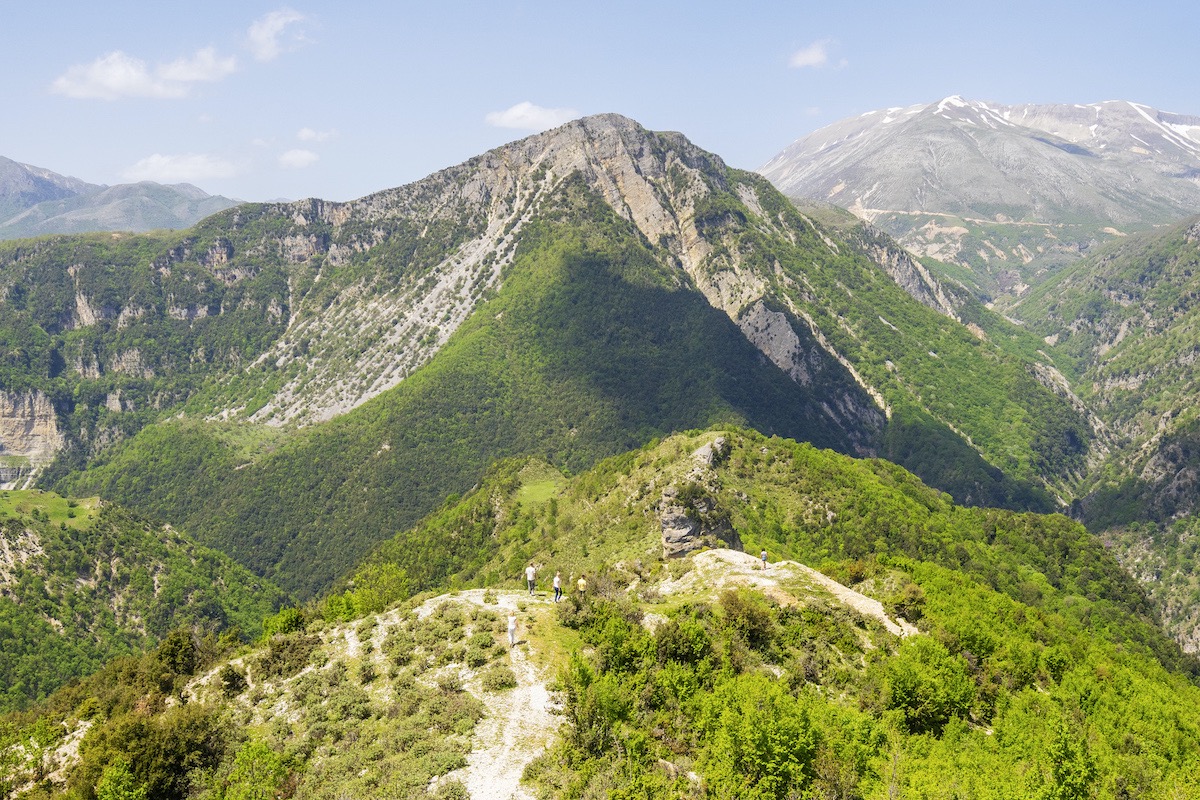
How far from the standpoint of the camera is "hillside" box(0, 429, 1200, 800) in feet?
109

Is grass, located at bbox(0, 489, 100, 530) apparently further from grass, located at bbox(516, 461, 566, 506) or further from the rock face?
the rock face

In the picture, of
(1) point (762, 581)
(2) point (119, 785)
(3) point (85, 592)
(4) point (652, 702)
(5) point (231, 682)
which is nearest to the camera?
(2) point (119, 785)

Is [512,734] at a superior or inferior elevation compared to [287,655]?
inferior

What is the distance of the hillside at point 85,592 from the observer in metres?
148

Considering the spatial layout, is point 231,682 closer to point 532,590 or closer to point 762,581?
point 532,590

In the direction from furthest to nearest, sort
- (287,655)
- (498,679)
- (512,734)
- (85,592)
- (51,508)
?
1. (51,508)
2. (85,592)
3. (287,655)
4. (498,679)
5. (512,734)

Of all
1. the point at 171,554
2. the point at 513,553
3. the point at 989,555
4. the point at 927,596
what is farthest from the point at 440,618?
the point at 171,554

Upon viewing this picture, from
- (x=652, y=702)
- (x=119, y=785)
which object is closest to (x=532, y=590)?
(x=652, y=702)

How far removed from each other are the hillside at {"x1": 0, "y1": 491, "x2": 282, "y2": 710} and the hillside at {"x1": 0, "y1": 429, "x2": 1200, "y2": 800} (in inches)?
4761

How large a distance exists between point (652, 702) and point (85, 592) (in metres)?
182

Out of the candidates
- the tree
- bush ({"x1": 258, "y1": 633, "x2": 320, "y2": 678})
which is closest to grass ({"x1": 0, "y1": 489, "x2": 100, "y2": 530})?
bush ({"x1": 258, "y1": 633, "x2": 320, "y2": 678})

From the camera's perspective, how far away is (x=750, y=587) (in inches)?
2340

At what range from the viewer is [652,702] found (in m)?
39.8

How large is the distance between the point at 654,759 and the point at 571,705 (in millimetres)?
5695
